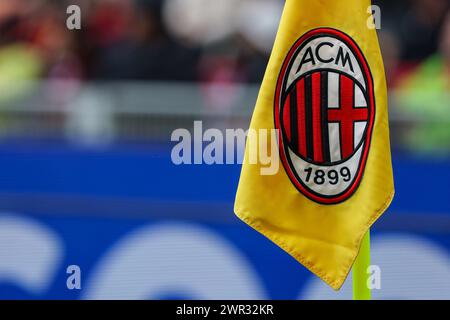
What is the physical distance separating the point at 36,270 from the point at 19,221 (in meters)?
0.27

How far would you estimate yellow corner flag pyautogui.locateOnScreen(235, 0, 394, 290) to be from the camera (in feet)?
11.6

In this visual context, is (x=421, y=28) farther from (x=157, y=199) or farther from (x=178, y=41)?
(x=157, y=199)

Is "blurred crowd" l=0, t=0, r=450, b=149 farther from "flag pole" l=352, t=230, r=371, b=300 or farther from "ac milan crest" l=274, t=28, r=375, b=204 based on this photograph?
"flag pole" l=352, t=230, r=371, b=300

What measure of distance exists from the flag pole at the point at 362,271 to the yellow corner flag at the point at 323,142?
0.04 metres

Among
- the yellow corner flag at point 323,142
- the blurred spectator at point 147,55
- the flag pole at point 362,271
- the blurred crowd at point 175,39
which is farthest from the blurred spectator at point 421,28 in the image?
the flag pole at point 362,271

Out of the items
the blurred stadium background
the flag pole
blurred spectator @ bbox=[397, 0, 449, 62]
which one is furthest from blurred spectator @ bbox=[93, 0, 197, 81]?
the flag pole

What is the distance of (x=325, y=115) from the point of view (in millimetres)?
3605

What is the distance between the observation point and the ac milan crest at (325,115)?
3568mm

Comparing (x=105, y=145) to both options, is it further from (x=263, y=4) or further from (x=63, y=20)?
(x=263, y=4)

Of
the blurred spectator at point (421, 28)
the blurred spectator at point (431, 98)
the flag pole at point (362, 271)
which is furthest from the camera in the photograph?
the blurred spectator at point (421, 28)

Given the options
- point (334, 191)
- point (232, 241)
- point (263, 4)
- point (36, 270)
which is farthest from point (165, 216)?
point (334, 191)

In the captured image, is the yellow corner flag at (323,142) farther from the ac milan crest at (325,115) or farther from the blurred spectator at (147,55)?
the blurred spectator at (147,55)

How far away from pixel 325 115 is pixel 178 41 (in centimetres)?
267

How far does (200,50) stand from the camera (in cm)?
613
